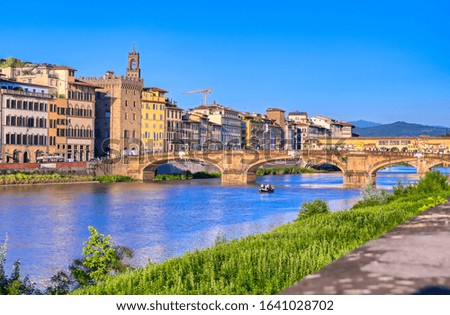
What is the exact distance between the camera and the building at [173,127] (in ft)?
302

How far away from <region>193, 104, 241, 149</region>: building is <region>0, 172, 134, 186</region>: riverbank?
4028 cm

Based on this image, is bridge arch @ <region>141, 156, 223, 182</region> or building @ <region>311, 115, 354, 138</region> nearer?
bridge arch @ <region>141, 156, 223, 182</region>

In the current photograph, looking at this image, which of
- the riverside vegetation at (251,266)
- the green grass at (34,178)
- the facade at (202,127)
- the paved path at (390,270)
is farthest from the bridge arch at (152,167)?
the paved path at (390,270)

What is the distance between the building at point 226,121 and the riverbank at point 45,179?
40.3 meters

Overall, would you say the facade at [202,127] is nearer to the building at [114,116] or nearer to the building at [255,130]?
the building at [255,130]

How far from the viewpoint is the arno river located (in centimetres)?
2342

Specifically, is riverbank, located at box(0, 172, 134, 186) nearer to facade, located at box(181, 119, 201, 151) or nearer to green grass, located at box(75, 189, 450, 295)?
facade, located at box(181, 119, 201, 151)

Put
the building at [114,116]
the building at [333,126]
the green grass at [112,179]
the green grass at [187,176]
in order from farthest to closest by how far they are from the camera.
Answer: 1. the building at [333,126]
2. the building at [114,116]
3. the green grass at [187,176]
4. the green grass at [112,179]

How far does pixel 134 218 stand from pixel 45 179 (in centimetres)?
2979

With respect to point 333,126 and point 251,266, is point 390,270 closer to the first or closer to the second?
Answer: point 251,266

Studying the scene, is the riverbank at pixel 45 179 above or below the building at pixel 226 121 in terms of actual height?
below

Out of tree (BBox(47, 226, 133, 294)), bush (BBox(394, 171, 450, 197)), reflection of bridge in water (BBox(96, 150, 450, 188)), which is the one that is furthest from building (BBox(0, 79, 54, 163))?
tree (BBox(47, 226, 133, 294))

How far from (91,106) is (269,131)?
176 feet
